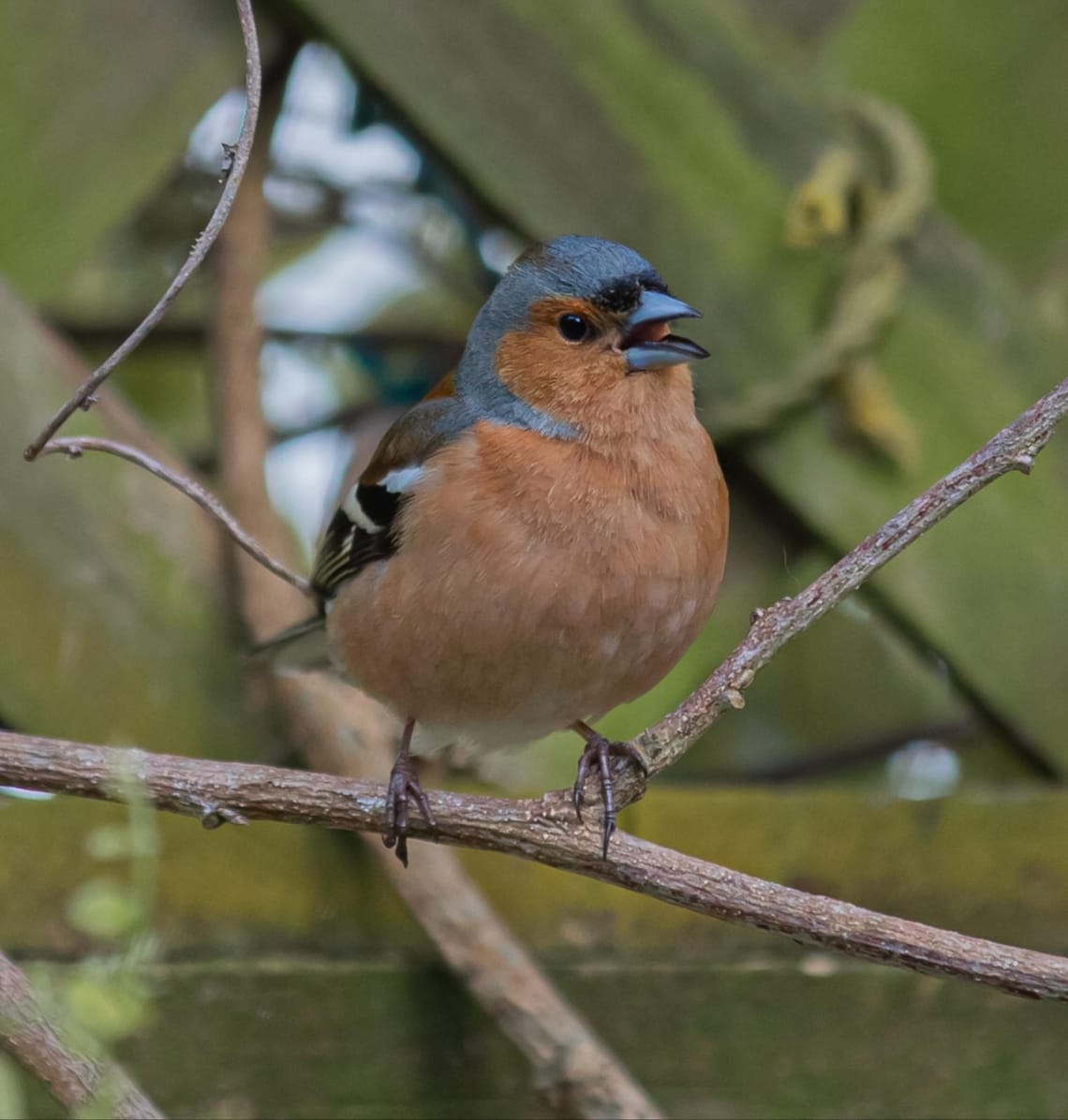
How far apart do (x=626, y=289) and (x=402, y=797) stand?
98 cm

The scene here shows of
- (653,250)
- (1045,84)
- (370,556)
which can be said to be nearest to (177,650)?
(370,556)

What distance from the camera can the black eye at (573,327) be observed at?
9.15ft

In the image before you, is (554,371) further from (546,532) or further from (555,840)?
(555,840)

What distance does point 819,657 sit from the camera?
9.64ft

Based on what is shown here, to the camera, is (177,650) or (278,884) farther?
(177,650)

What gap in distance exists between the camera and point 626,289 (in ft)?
8.80

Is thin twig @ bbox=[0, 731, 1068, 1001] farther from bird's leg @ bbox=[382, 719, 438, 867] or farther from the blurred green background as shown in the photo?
the blurred green background

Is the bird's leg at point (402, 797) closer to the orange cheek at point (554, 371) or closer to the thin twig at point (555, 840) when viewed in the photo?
the thin twig at point (555, 840)

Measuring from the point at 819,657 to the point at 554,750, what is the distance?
59 centimetres

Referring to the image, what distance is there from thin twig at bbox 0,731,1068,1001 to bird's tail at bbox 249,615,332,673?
0.76m

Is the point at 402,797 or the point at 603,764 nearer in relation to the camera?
the point at 402,797

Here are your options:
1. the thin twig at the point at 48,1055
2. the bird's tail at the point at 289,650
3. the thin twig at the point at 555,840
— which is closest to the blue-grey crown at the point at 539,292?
the bird's tail at the point at 289,650

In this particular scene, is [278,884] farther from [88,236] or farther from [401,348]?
[401,348]

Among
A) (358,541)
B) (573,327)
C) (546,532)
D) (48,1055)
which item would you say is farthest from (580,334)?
(48,1055)
